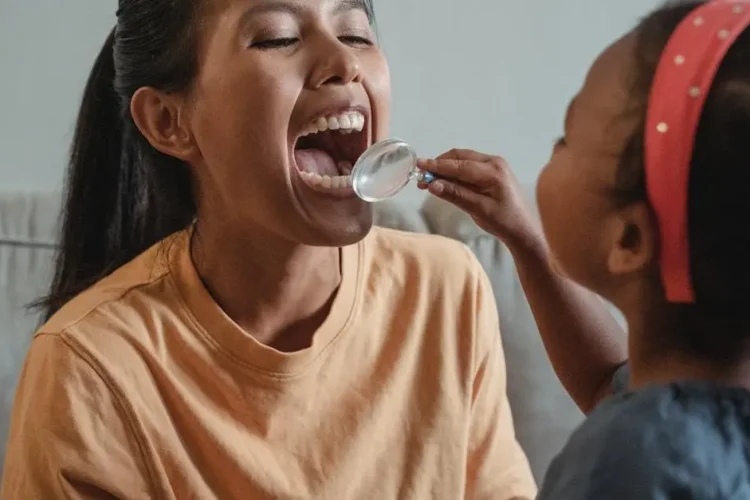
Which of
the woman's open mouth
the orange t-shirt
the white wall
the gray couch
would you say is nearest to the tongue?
the woman's open mouth

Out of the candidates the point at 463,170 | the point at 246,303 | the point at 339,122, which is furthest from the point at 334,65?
the point at 246,303

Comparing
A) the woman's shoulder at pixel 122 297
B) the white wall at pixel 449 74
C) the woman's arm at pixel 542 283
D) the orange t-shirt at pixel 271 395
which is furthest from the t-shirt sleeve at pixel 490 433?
the white wall at pixel 449 74

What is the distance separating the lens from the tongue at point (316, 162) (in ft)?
3.31

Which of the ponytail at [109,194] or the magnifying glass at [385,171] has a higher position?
the magnifying glass at [385,171]

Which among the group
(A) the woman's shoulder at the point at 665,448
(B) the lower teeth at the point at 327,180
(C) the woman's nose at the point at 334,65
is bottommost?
(A) the woman's shoulder at the point at 665,448

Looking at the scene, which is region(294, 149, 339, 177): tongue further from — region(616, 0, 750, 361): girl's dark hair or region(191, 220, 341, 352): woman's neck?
region(616, 0, 750, 361): girl's dark hair

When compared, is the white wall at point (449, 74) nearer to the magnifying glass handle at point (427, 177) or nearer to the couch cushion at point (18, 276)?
the couch cushion at point (18, 276)

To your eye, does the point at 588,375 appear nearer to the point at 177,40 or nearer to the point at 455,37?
the point at 177,40

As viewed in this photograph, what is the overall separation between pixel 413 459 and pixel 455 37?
2.84 feet

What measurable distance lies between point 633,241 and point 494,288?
70 cm

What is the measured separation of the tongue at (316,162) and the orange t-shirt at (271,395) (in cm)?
10

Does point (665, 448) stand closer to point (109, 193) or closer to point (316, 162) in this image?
point (316, 162)

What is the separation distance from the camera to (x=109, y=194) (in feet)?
3.59

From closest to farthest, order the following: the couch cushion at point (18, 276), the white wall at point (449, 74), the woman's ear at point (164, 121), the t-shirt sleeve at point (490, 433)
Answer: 1. the woman's ear at point (164, 121)
2. the t-shirt sleeve at point (490, 433)
3. the couch cushion at point (18, 276)
4. the white wall at point (449, 74)
